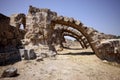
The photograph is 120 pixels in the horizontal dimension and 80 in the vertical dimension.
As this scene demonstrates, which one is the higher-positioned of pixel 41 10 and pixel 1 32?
pixel 41 10

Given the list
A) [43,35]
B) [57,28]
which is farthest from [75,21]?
[57,28]

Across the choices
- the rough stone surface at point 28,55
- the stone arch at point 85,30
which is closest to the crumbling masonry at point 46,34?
the stone arch at point 85,30

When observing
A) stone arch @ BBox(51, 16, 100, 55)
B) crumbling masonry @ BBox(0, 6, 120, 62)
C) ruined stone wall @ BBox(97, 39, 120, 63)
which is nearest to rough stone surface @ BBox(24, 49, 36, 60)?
crumbling masonry @ BBox(0, 6, 120, 62)

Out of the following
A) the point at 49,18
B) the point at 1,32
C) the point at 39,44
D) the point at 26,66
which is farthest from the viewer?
the point at 49,18

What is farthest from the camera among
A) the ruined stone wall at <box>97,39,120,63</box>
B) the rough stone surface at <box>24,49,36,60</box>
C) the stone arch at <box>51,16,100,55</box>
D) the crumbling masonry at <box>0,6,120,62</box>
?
the stone arch at <box>51,16,100,55</box>

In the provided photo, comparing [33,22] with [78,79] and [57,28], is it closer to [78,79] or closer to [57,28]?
[78,79]

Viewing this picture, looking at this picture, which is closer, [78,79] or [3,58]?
[78,79]

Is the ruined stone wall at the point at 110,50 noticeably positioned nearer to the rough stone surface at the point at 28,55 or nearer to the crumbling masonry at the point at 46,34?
the crumbling masonry at the point at 46,34

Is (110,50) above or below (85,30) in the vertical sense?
below

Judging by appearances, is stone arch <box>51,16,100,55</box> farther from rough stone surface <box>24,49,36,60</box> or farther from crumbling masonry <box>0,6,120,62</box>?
rough stone surface <box>24,49,36,60</box>

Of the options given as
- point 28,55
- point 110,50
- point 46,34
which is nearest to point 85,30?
point 110,50

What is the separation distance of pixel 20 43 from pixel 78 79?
22.2ft

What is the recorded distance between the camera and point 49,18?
1112cm

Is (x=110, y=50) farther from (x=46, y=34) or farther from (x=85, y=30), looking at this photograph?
(x=46, y=34)
